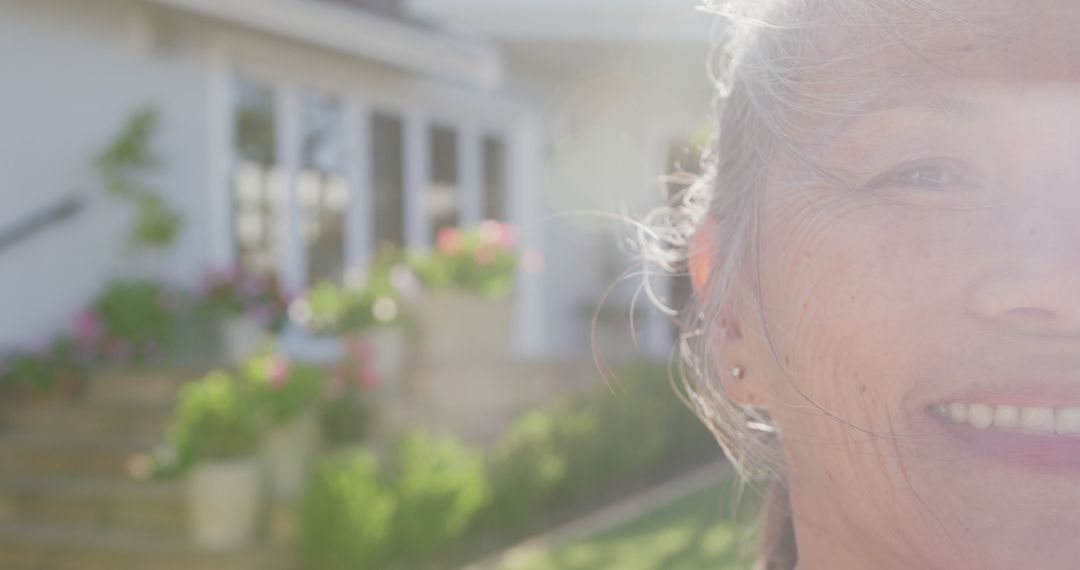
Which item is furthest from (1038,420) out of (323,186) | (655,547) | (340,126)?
(340,126)

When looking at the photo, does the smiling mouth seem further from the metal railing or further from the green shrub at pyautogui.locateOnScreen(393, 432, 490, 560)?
the metal railing

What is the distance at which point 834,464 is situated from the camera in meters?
0.98

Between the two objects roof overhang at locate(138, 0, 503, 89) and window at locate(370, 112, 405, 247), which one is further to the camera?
window at locate(370, 112, 405, 247)

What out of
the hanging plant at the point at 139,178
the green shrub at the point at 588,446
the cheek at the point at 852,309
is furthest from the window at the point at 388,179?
the cheek at the point at 852,309

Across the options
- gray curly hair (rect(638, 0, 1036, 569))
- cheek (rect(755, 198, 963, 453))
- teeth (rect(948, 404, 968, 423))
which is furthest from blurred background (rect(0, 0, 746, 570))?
teeth (rect(948, 404, 968, 423))

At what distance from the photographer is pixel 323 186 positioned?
9.66 metres

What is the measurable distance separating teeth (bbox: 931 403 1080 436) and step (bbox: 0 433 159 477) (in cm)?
630

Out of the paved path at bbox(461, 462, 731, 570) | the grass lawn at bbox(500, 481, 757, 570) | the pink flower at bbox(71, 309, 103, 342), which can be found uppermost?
the pink flower at bbox(71, 309, 103, 342)

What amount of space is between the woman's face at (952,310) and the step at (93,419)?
6.39 m

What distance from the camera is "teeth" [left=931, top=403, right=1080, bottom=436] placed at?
82cm

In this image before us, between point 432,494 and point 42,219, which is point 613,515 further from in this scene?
point 42,219

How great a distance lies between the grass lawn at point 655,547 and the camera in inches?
216

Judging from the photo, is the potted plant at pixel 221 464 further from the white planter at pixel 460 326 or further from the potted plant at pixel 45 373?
the potted plant at pixel 45 373

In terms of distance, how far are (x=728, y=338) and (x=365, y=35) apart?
333 inches
